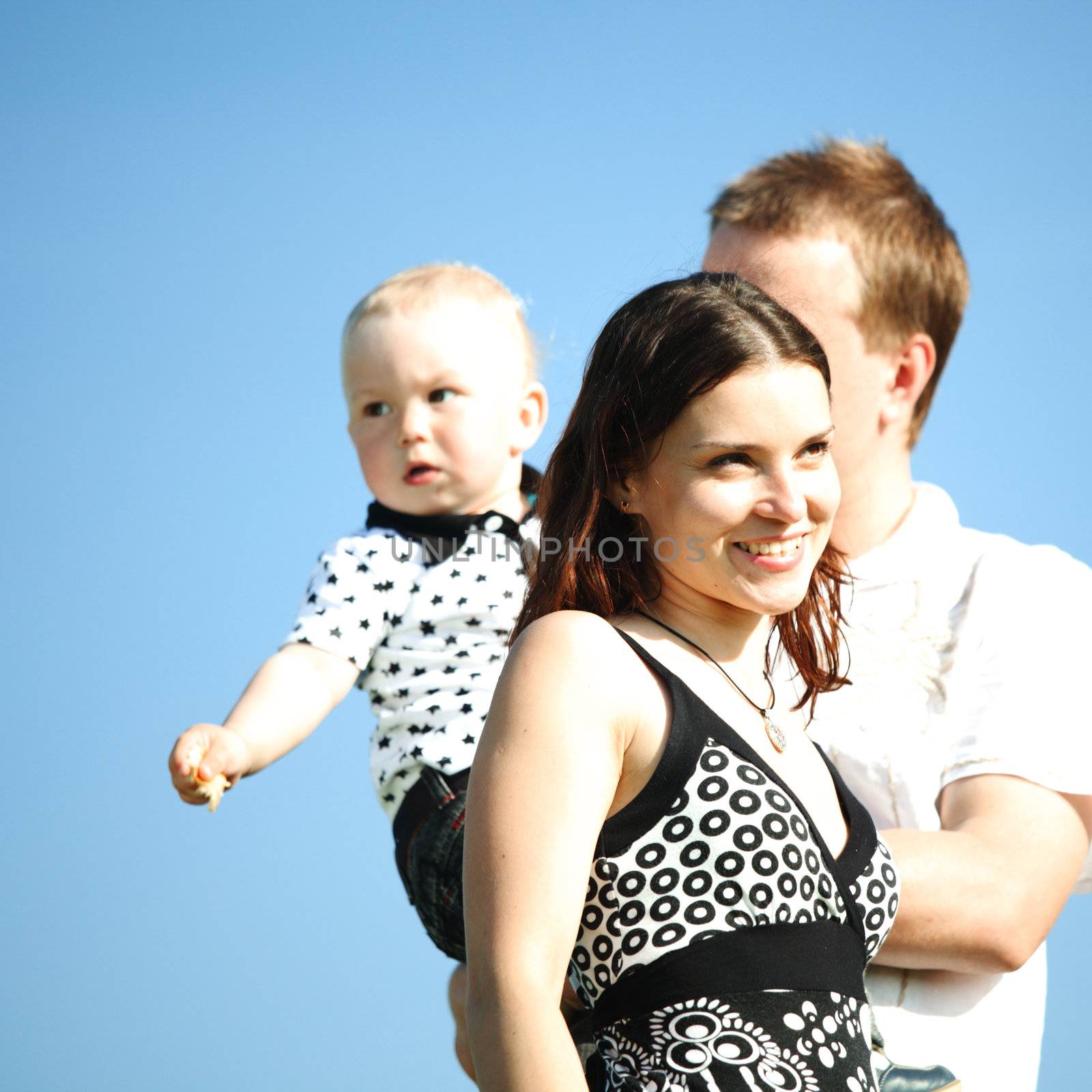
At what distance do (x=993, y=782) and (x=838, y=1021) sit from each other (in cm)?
94

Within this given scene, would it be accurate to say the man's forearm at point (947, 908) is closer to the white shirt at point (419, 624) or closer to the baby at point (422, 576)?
the baby at point (422, 576)

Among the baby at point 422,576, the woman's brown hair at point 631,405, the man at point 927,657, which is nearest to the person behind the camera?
the woman's brown hair at point 631,405

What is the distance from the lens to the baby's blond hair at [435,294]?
359 cm

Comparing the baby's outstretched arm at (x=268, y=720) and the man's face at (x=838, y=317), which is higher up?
the man's face at (x=838, y=317)

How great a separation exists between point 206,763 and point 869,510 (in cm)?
171

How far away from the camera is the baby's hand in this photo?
8.43 feet

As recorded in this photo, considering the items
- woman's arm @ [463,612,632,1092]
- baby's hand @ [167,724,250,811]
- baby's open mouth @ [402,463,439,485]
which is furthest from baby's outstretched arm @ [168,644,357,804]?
woman's arm @ [463,612,632,1092]

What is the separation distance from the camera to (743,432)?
1.98m

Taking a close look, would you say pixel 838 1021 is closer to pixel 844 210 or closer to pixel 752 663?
pixel 752 663

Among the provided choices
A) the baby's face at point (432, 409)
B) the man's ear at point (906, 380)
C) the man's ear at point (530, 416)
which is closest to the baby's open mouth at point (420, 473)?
the baby's face at point (432, 409)

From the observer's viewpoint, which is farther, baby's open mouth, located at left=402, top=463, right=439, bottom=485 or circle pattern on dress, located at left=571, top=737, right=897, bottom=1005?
baby's open mouth, located at left=402, top=463, right=439, bottom=485

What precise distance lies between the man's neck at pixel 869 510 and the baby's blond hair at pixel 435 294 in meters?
1.01

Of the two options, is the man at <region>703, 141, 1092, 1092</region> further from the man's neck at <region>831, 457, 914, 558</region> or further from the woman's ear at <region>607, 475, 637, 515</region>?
the woman's ear at <region>607, 475, 637, 515</region>

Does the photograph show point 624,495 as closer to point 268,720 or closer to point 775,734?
point 775,734
